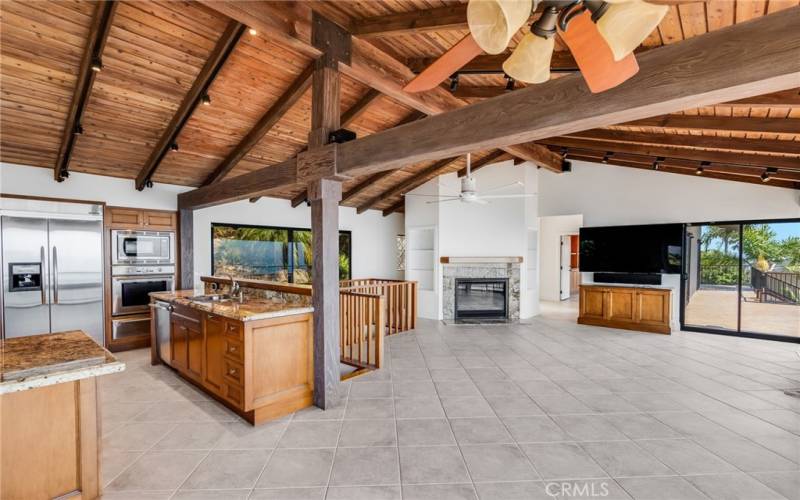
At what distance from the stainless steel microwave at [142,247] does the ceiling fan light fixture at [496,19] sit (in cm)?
596

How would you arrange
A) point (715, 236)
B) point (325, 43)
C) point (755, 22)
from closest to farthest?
point (755, 22)
point (325, 43)
point (715, 236)

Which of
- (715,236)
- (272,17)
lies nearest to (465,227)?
(715,236)

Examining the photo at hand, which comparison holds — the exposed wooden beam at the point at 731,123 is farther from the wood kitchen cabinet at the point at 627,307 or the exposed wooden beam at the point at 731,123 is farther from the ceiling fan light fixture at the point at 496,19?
the ceiling fan light fixture at the point at 496,19

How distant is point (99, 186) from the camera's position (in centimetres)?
520

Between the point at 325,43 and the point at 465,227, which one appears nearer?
the point at 325,43

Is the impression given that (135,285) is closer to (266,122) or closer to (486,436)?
(266,122)

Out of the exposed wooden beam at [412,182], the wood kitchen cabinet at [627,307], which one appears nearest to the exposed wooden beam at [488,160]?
the exposed wooden beam at [412,182]

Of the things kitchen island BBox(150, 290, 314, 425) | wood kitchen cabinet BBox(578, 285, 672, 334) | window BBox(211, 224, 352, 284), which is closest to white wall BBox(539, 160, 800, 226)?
wood kitchen cabinet BBox(578, 285, 672, 334)

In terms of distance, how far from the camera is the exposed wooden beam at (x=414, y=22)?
2788 millimetres

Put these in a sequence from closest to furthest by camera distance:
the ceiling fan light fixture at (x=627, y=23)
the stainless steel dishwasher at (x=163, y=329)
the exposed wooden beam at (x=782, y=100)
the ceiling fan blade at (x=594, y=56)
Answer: the ceiling fan light fixture at (x=627, y=23) → the ceiling fan blade at (x=594, y=56) → the exposed wooden beam at (x=782, y=100) → the stainless steel dishwasher at (x=163, y=329)

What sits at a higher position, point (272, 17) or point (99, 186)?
point (272, 17)

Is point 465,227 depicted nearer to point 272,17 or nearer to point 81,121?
point 272,17

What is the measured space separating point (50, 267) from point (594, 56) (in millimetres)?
6415

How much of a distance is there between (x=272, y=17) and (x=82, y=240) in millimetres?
4288
